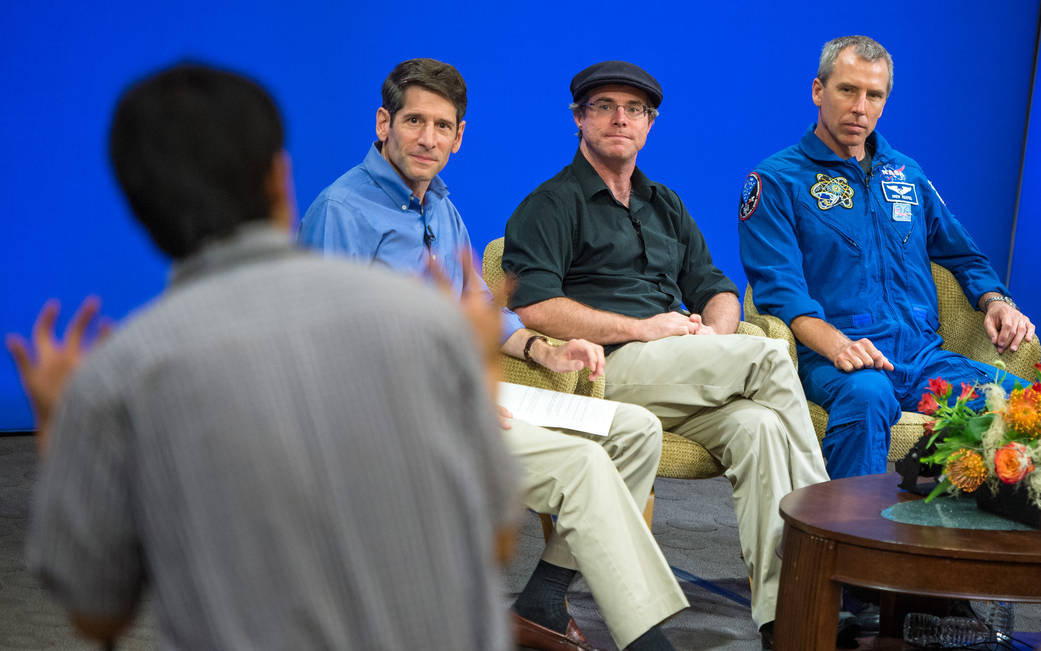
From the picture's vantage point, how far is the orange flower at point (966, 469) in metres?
2.19

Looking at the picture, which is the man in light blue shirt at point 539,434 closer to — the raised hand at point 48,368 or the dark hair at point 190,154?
the raised hand at point 48,368

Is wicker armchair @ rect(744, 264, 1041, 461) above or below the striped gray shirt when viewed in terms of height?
above

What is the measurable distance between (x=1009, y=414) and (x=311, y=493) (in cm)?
174

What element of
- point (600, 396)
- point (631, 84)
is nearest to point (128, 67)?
point (631, 84)

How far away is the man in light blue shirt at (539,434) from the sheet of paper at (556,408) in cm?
5

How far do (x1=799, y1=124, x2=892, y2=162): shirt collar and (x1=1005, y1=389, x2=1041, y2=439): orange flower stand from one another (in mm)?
1411

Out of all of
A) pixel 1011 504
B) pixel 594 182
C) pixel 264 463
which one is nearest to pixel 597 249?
pixel 594 182

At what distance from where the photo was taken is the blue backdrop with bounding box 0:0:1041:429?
457 cm

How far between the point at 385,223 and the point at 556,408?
0.59 m

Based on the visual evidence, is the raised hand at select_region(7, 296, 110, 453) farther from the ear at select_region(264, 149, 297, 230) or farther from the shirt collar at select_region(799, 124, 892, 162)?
the shirt collar at select_region(799, 124, 892, 162)

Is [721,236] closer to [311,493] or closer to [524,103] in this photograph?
[524,103]

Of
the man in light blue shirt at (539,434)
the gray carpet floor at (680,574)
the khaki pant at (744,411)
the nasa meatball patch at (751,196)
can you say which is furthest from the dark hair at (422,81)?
the gray carpet floor at (680,574)

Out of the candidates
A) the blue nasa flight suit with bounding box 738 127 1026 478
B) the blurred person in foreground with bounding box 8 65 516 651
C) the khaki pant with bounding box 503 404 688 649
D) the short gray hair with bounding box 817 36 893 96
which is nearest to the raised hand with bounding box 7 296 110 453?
the blurred person in foreground with bounding box 8 65 516 651

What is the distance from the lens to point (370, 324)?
85 centimetres
